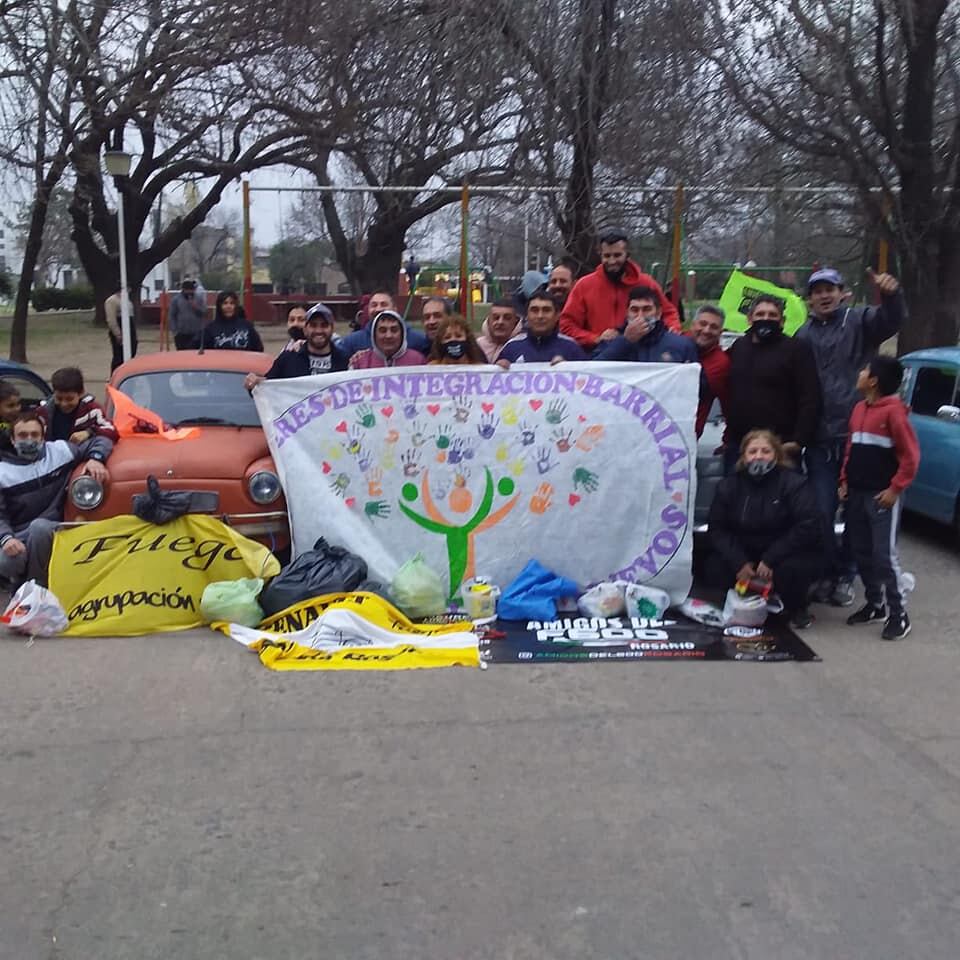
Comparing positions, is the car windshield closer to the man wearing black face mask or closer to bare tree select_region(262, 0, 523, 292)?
the man wearing black face mask

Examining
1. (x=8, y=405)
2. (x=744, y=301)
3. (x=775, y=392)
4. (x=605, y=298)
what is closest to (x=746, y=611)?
(x=775, y=392)

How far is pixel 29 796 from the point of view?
4.26 metres

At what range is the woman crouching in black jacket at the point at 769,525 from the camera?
6.32m

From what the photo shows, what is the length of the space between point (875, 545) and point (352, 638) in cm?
305

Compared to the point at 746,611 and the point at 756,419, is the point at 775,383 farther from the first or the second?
the point at 746,611

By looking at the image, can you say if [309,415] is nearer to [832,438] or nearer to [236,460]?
[236,460]

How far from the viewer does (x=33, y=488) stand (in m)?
6.79

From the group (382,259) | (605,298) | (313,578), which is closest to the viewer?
(313,578)

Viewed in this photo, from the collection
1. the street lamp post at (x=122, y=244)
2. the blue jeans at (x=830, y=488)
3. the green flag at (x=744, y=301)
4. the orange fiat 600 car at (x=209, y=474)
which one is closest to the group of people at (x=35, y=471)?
the orange fiat 600 car at (x=209, y=474)

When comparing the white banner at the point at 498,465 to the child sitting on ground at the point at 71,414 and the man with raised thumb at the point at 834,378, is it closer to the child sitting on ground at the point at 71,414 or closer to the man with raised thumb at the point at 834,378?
the man with raised thumb at the point at 834,378

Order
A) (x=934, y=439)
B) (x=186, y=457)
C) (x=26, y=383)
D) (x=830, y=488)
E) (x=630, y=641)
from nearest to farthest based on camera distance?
(x=630, y=641), (x=186, y=457), (x=830, y=488), (x=934, y=439), (x=26, y=383)

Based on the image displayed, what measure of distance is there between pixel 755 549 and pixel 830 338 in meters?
1.49

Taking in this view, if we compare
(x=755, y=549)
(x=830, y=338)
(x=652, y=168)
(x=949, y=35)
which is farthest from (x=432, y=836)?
(x=949, y=35)

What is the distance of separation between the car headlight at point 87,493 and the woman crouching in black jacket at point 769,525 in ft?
12.0
